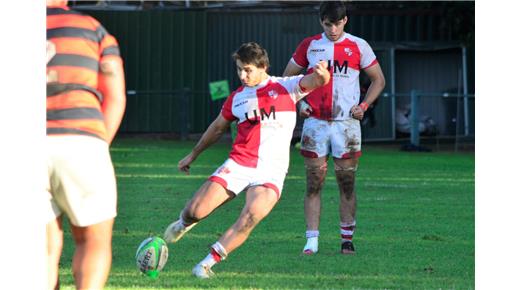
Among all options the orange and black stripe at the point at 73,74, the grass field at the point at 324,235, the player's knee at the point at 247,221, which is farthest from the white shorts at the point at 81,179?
the player's knee at the point at 247,221

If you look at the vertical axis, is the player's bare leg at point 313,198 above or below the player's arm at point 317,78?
below

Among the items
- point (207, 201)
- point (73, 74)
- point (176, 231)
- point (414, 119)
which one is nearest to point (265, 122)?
point (207, 201)

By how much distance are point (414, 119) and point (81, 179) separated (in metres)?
23.6

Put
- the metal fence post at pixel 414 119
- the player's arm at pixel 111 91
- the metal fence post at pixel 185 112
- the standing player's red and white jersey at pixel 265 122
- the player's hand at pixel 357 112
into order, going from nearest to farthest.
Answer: the player's arm at pixel 111 91 < the standing player's red and white jersey at pixel 265 122 < the player's hand at pixel 357 112 < the metal fence post at pixel 414 119 < the metal fence post at pixel 185 112

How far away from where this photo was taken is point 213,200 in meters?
8.98

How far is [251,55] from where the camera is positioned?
9023 mm

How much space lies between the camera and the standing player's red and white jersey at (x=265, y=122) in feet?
29.8

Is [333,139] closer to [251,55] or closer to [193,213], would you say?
[251,55]

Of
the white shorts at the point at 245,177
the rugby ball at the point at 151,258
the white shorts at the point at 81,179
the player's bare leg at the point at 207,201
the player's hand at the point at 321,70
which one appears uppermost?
the player's hand at the point at 321,70

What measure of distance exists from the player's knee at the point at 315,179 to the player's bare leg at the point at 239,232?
1826 mm

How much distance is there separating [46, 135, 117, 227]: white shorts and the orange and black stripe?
0.06 m

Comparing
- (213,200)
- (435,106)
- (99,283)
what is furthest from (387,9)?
(99,283)

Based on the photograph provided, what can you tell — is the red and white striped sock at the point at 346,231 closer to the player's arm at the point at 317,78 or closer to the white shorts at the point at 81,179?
the player's arm at the point at 317,78
